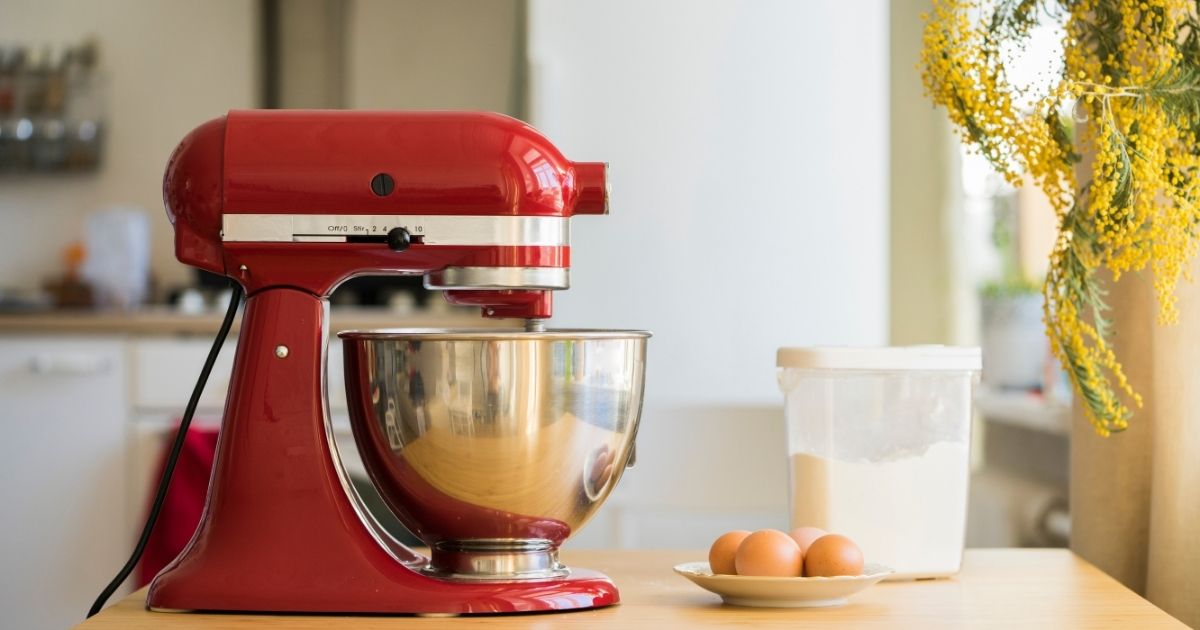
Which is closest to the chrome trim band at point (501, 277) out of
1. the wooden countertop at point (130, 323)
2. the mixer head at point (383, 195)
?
Result: the mixer head at point (383, 195)

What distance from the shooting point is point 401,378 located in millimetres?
813

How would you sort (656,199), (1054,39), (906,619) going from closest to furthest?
(906,619) → (1054,39) → (656,199)

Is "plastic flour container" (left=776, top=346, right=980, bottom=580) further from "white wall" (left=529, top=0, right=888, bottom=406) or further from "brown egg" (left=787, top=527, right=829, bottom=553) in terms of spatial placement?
"white wall" (left=529, top=0, right=888, bottom=406)

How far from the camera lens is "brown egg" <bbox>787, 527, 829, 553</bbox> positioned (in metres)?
0.85

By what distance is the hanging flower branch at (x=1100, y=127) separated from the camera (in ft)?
2.93

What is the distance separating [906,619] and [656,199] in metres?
1.45

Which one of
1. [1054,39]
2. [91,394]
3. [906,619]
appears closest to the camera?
[906,619]

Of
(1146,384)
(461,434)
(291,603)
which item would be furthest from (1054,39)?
(291,603)

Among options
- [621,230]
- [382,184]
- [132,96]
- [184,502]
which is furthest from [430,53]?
[382,184]

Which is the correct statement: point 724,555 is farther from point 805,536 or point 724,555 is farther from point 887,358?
point 887,358

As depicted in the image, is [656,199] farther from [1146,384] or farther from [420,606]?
[420,606]

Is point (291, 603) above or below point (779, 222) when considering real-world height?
below

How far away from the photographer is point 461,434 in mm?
808

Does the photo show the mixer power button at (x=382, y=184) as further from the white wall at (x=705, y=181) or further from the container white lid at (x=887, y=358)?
the white wall at (x=705, y=181)
